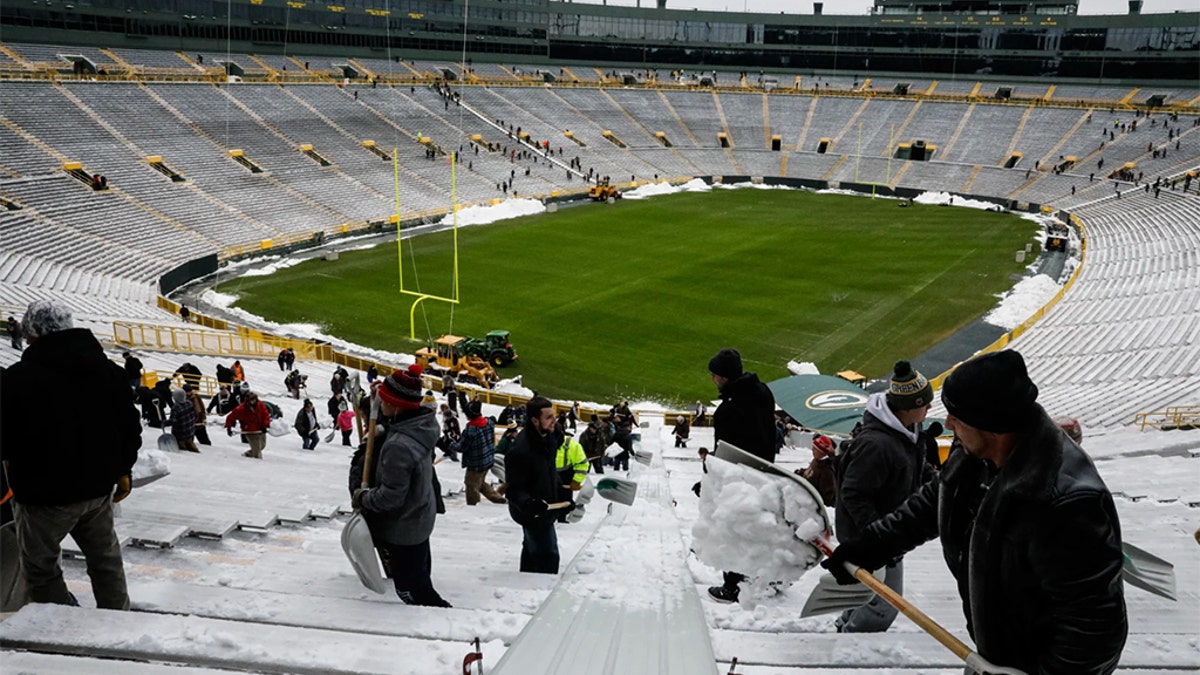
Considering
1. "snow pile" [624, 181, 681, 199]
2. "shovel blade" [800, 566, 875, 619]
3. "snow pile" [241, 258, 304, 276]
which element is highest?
"shovel blade" [800, 566, 875, 619]

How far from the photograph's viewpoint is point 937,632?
8.77 ft

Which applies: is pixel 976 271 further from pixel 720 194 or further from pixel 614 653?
pixel 614 653

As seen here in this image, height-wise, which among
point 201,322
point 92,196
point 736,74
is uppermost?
point 736,74

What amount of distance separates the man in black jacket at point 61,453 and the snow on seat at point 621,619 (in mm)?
2170

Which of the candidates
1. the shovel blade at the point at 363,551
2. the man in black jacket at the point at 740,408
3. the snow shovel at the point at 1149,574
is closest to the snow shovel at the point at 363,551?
the shovel blade at the point at 363,551

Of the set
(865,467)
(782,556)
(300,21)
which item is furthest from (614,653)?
(300,21)

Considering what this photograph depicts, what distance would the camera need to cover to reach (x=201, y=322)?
23891 mm

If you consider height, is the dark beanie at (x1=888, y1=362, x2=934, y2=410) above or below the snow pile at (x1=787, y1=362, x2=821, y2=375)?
above

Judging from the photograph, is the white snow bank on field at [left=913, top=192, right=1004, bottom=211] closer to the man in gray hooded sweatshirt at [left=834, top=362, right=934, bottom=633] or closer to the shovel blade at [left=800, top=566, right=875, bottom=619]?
the man in gray hooded sweatshirt at [left=834, top=362, right=934, bottom=633]

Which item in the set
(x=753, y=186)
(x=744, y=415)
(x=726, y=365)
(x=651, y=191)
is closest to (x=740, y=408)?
(x=744, y=415)

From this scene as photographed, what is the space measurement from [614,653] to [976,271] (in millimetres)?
32549

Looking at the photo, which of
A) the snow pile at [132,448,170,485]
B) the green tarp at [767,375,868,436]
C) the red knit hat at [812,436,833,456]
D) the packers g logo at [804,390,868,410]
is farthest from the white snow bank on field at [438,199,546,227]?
the snow pile at [132,448,170,485]

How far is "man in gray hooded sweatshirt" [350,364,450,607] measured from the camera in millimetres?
4355

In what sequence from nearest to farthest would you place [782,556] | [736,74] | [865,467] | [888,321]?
1. [782,556]
2. [865,467]
3. [888,321]
4. [736,74]
